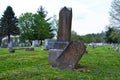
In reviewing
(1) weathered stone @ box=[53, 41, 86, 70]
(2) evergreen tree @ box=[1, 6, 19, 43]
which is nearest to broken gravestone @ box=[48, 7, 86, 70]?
(1) weathered stone @ box=[53, 41, 86, 70]

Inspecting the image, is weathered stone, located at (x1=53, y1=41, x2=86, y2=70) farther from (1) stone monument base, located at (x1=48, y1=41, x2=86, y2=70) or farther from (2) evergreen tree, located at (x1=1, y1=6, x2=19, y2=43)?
(2) evergreen tree, located at (x1=1, y1=6, x2=19, y2=43)

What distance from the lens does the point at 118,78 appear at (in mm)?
13266

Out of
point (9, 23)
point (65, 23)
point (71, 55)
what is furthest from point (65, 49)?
A: point (9, 23)

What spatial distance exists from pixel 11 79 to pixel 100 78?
3.34 meters

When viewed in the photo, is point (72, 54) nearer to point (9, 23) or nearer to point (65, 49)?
point (65, 49)

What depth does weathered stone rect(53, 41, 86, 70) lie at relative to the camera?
51.7 feet

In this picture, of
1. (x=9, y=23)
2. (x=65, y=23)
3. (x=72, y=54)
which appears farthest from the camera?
(x=9, y=23)


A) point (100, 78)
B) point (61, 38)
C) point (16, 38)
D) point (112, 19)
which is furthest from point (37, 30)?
point (100, 78)

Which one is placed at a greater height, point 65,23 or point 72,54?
point 65,23

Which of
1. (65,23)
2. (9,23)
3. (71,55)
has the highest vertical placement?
(9,23)

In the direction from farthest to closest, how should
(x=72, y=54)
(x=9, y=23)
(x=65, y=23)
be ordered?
1. (x=9, y=23)
2. (x=65, y=23)
3. (x=72, y=54)

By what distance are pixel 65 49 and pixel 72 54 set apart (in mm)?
399

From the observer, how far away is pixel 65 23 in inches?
743

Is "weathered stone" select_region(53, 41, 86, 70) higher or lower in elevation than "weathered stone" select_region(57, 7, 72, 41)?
lower
